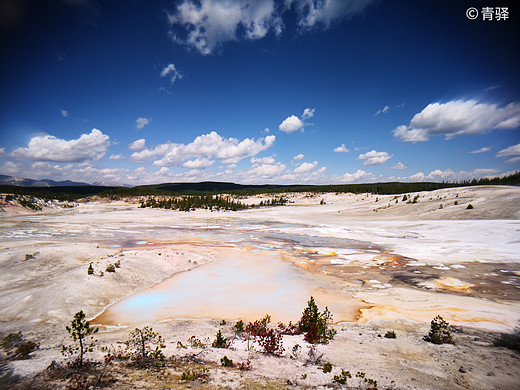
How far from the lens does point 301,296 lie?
30.3 ft

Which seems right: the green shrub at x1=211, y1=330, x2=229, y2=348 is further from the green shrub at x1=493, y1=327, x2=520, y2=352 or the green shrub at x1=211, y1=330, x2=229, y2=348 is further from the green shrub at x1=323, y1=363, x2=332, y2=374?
the green shrub at x1=493, y1=327, x2=520, y2=352

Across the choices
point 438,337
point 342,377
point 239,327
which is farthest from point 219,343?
point 438,337

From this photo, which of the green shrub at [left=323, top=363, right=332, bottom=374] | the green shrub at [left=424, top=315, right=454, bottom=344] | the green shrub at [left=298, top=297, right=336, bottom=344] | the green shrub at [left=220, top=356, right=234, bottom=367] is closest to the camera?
the green shrub at [left=323, top=363, right=332, bottom=374]

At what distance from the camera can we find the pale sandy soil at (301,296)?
465 centimetres

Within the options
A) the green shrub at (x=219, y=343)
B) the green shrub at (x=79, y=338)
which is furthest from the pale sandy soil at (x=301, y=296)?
the green shrub at (x=79, y=338)

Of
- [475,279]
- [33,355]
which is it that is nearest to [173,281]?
[33,355]

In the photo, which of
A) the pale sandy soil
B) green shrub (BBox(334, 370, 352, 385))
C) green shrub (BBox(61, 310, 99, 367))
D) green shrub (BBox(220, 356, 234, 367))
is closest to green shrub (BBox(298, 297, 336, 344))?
the pale sandy soil

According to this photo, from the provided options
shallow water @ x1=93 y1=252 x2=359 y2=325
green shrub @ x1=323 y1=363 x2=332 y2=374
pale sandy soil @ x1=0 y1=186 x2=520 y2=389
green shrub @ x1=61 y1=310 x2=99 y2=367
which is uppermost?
green shrub @ x1=61 y1=310 x2=99 y2=367

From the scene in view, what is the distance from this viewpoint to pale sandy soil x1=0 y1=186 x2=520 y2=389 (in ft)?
15.3

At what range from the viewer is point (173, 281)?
1111 centimetres

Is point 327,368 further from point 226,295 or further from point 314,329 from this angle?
point 226,295

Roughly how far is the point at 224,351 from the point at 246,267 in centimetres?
755

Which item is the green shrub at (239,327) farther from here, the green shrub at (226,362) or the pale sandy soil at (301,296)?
the green shrub at (226,362)

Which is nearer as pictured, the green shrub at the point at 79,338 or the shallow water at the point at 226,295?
the green shrub at the point at 79,338
